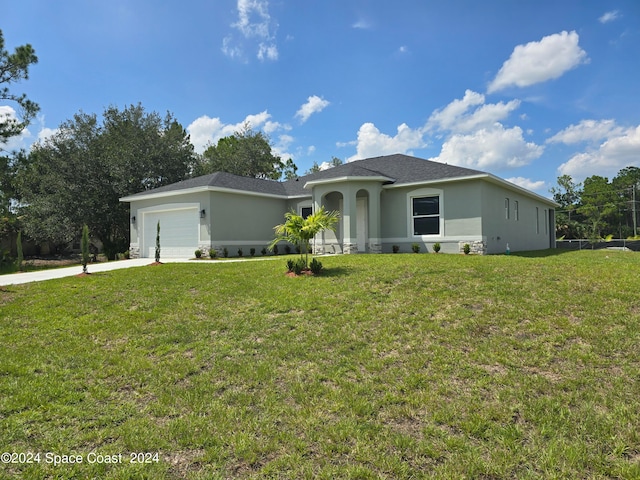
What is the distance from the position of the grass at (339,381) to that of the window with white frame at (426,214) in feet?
27.2

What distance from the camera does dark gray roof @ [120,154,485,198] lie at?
15.9m

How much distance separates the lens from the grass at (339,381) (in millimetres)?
2797

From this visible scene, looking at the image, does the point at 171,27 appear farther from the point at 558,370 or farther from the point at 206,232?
the point at 558,370

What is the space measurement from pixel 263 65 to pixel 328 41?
515 cm

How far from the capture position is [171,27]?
41.3 feet

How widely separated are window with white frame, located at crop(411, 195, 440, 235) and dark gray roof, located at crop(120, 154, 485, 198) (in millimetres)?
964

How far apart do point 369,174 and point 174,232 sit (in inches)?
411

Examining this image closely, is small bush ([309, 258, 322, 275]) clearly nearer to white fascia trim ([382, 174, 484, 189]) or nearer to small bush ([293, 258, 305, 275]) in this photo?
small bush ([293, 258, 305, 275])

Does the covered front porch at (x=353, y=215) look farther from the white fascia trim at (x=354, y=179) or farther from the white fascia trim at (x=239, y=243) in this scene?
the white fascia trim at (x=239, y=243)

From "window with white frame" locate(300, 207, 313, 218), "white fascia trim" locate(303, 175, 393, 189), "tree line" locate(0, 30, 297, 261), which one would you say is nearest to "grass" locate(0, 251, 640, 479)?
"white fascia trim" locate(303, 175, 393, 189)

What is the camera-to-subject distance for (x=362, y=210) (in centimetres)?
1762

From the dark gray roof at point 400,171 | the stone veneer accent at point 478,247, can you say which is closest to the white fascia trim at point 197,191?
the dark gray roof at point 400,171

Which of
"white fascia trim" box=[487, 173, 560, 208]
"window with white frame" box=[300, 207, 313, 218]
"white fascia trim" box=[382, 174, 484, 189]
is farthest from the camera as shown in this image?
"window with white frame" box=[300, 207, 313, 218]

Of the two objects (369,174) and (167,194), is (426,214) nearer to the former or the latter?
(369,174)
